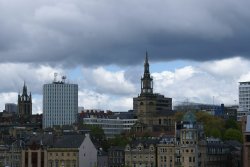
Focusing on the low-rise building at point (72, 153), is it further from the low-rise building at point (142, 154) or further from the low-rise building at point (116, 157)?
the low-rise building at point (142, 154)

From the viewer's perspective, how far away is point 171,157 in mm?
169750

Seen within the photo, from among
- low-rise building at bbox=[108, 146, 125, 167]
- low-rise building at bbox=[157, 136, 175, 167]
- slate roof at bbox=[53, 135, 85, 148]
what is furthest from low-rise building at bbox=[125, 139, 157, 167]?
slate roof at bbox=[53, 135, 85, 148]

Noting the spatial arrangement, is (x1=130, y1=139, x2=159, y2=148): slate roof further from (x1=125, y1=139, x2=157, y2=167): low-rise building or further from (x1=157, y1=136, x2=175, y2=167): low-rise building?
(x1=157, y1=136, x2=175, y2=167): low-rise building

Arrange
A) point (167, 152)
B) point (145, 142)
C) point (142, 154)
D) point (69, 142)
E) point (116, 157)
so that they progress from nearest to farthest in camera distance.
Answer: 1. point (167, 152)
2. point (142, 154)
3. point (69, 142)
4. point (145, 142)
5. point (116, 157)

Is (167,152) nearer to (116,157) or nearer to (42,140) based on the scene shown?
(116,157)

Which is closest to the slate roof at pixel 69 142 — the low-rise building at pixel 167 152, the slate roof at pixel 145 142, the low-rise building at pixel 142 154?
the low-rise building at pixel 142 154

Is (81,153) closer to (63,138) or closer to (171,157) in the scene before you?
(63,138)

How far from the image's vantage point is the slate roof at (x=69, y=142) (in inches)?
6901

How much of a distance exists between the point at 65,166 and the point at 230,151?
3715 cm

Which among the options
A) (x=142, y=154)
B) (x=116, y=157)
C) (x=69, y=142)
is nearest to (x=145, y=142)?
(x=142, y=154)

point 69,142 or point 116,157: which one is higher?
point 69,142

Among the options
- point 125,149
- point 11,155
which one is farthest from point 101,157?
point 11,155

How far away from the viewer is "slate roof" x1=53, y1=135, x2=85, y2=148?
575 feet

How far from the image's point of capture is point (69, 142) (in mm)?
177125
